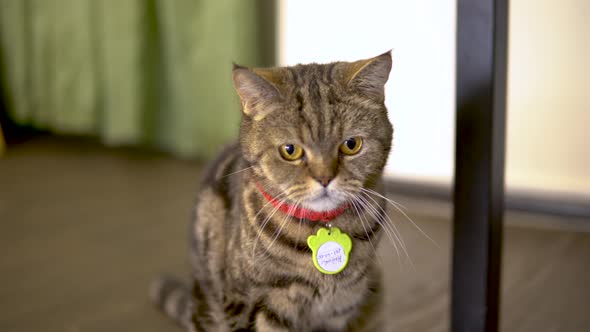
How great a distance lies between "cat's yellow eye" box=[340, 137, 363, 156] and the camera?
44.6 inches

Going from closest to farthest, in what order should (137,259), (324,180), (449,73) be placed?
(324,180) → (137,259) → (449,73)

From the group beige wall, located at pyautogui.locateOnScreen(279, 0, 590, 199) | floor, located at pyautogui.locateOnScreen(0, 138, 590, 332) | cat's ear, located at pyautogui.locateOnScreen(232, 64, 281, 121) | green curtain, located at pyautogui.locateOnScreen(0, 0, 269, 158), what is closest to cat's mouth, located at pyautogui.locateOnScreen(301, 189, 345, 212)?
cat's ear, located at pyautogui.locateOnScreen(232, 64, 281, 121)

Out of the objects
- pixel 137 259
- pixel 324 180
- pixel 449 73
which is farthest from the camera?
pixel 449 73

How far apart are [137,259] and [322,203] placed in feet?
3.08

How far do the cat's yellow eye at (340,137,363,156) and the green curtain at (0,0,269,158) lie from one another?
1.38 metres

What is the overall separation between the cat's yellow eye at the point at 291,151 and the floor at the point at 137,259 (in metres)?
0.57

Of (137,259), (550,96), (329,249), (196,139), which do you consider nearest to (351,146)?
(329,249)

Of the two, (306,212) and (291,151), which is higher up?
(291,151)

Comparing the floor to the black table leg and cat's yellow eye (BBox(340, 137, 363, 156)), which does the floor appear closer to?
the black table leg

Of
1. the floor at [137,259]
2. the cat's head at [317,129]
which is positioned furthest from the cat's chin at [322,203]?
the floor at [137,259]

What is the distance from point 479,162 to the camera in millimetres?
1168

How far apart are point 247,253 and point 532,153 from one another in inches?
50.9

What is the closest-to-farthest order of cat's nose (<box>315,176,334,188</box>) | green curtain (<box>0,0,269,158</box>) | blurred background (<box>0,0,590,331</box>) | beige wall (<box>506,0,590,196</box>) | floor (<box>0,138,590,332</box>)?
cat's nose (<box>315,176,334,188</box>) < floor (<box>0,138,590,332</box>) < blurred background (<box>0,0,590,331</box>) < beige wall (<box>506,0,590,196</box>) < green curtain (<box>0,0,269,158</box>)

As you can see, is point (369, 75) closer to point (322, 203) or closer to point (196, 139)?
point (322, 203)
